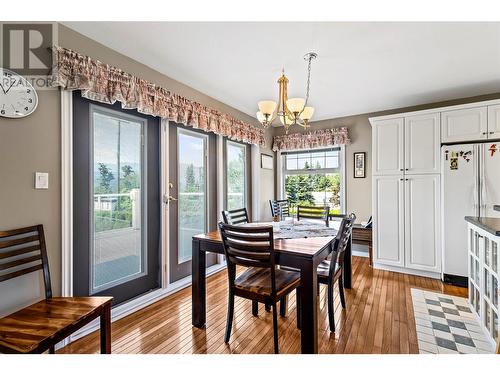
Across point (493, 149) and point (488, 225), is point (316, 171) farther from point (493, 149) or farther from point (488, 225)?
point (488, 225)

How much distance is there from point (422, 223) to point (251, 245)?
265 cm

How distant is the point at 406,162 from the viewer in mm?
3193

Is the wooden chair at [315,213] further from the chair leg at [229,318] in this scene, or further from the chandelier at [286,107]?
the chair leg at [229,318]

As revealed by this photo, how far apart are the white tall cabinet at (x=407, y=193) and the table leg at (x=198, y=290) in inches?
101

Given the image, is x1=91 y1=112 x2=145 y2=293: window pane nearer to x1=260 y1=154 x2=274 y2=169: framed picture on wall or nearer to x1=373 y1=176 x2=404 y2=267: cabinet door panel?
x1=260 y1=154 x2=274 y2=169: framed picture on wall

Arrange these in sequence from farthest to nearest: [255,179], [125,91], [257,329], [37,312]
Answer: [255,179] → [125,91] → [257,329] → [37,312]

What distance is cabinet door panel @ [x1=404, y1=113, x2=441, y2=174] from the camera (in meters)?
3.02

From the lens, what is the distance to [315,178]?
14.7ft

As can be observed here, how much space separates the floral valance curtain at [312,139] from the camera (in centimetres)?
407

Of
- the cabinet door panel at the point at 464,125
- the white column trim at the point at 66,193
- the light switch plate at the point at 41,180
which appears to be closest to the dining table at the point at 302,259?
the white column trim at the point at 66,193

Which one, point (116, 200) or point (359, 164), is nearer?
point (116, 200)

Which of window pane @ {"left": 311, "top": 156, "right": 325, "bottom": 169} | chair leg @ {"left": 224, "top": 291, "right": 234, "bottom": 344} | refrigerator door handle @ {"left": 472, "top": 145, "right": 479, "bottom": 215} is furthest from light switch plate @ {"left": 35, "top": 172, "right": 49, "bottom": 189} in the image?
refrigerator door handle @ {"left": 472, "top": 145, "right": 479, "bottom": 215}

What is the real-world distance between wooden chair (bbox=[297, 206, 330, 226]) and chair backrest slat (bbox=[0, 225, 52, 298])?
246cm

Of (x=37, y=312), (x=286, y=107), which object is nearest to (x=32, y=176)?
(x=37, y=312)
